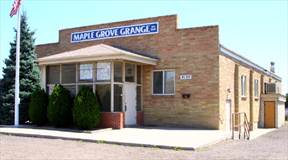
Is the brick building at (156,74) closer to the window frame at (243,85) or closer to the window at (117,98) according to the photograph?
the window at (117,98)

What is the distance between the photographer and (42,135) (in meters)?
16.6

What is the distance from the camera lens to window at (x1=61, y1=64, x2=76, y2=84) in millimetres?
21531

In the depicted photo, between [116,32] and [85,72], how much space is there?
4.36m

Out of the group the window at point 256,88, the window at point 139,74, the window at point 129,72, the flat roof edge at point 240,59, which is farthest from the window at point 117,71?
the window at point 256,88

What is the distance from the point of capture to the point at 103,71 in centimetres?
2047

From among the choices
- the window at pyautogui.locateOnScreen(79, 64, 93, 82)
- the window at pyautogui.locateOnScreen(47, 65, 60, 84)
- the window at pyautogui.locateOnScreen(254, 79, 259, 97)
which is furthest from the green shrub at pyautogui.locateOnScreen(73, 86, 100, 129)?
the window at pyautogui.locateOnScreen(254, 79, 259, 97)

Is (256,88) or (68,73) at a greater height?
(68,73)

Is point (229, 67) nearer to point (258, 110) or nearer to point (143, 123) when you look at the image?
point (143, 123)

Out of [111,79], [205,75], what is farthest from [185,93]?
[111,79]

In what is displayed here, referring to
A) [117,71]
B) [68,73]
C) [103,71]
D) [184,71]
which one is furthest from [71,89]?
[184,71]

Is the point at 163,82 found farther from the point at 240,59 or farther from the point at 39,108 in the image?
the point at 39,108

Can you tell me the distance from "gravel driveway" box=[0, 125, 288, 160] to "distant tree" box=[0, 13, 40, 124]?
9.42 m

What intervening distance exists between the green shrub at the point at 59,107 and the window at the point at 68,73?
3.99 ft

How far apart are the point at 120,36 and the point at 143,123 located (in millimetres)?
5352
